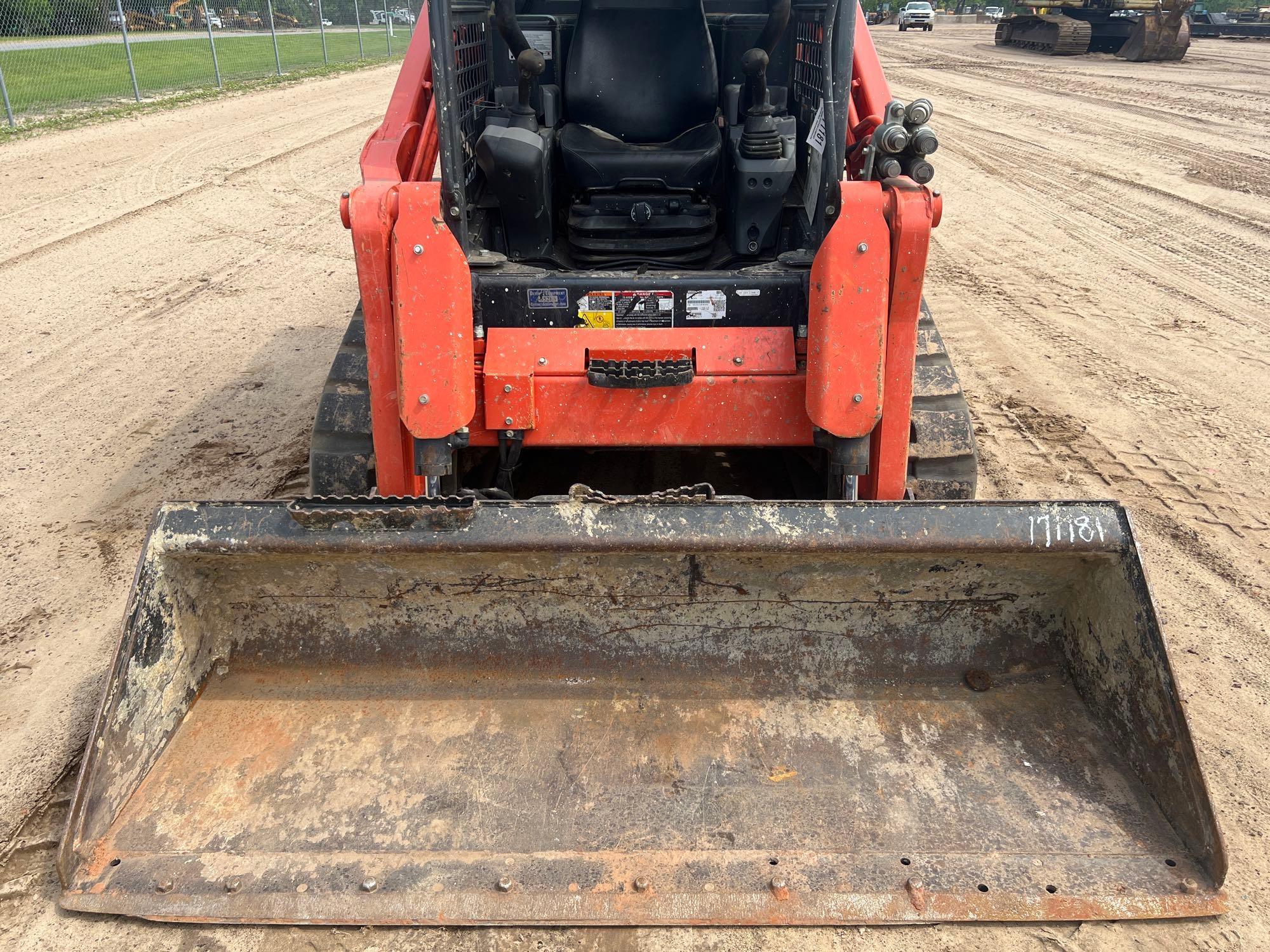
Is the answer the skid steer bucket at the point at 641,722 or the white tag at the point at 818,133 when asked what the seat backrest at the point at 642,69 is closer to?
the white tag at the point at 818,133

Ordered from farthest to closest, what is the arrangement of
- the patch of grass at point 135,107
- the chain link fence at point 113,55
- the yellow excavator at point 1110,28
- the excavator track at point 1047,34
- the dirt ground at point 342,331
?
the excavator track at point 1047,34 → the yellow excavator at point 1110,28 → the chain link fence at point 113,55 → the patch of grass at point 135,107 → the dirt ground at point 342,331

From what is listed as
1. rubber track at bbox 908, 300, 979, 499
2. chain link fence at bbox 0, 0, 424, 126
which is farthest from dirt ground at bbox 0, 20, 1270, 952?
chain link fence at bbox 0, 0, 424, 126

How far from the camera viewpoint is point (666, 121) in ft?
12.7

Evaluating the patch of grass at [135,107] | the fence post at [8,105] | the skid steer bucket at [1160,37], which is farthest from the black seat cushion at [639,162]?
the skid steer bucket at [1160,37]

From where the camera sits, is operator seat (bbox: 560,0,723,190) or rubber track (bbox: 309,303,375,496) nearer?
rubber track (bbox: 309,303,375,496)

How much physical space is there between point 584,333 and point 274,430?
242 cm

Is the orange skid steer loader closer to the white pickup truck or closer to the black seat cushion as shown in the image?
the black seat cushion

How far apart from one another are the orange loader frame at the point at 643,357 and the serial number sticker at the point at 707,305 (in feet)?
0.19

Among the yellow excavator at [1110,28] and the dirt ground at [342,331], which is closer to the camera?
the dirt ground at [342,331]

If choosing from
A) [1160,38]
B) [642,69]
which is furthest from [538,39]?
[1160,38]

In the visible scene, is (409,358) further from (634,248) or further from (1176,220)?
(1176,220)

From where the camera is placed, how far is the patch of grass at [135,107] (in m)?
12.5

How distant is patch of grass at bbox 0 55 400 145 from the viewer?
1245 cm

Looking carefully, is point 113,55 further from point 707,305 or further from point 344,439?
→ point 707,305
